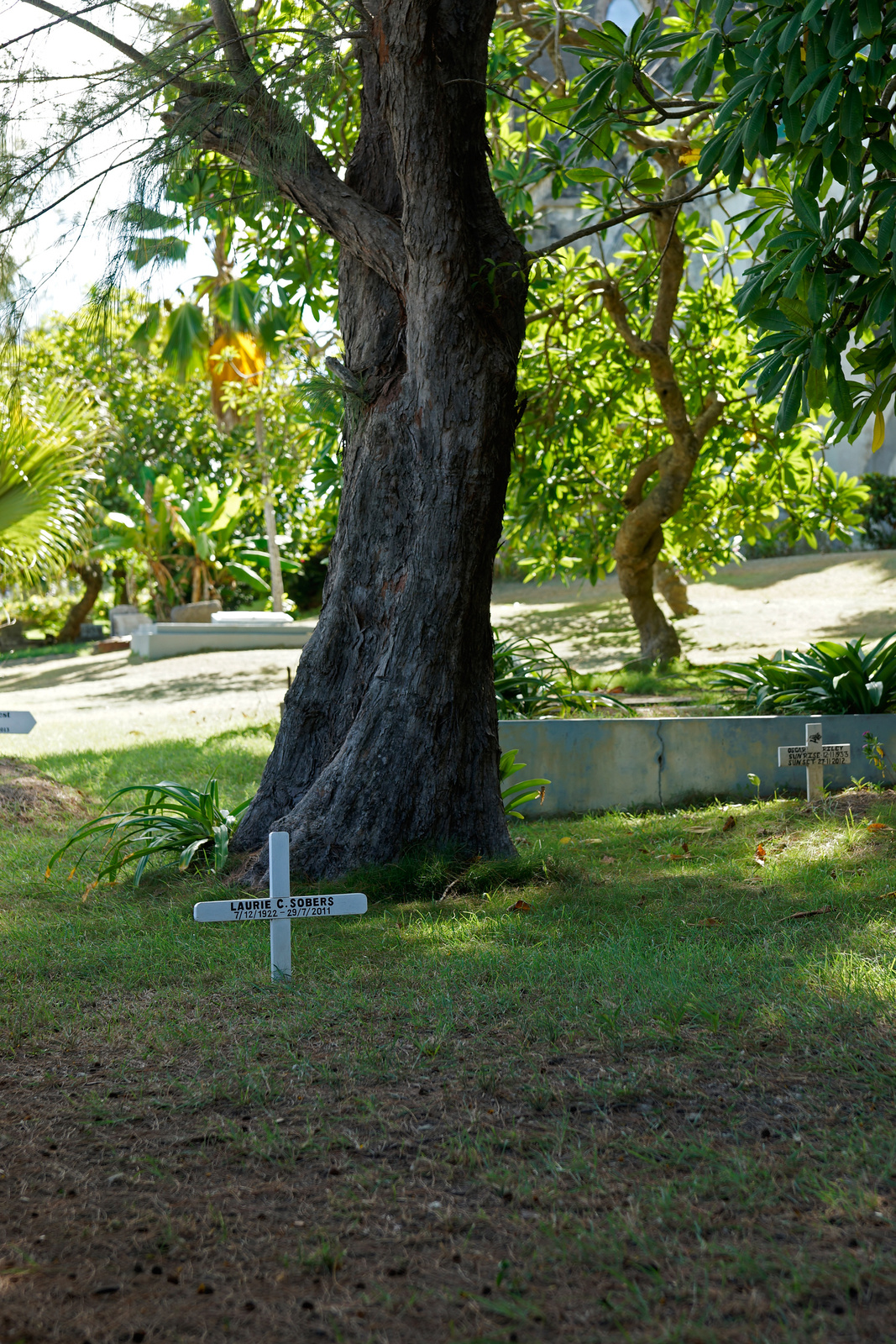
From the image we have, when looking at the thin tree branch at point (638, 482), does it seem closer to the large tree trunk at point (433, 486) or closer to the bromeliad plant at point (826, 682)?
the bromeliad plant at point (826, 682)

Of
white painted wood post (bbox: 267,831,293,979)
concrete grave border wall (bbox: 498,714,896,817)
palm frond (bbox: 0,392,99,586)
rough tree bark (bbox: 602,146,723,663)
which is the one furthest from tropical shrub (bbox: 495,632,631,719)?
white painted wood post (bbox: 267,831,293,979)

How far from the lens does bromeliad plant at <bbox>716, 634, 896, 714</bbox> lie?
23.9ft

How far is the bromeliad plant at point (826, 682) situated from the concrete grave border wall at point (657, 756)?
31 centimetres

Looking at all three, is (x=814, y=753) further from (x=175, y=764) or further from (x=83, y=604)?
(x=83, y=604)

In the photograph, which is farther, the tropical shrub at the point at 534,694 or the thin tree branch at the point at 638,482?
the thin tree branch at the point at 638,482

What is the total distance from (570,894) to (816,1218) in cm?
258

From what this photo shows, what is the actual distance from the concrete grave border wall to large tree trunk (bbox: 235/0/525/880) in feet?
5.46

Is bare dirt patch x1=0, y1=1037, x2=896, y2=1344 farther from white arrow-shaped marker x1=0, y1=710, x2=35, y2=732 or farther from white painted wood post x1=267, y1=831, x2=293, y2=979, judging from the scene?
white arrow-shaped marker x1=0, y1=710, x2=35, y2=732

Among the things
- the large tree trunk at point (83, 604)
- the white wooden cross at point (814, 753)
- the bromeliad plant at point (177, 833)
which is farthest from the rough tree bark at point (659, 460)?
the large tree trunk at point (83, 604)

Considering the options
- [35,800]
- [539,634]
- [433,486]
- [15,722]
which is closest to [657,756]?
[433,486]

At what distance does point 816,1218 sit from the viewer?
234cm

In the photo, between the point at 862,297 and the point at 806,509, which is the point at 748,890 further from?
the point at 806,509

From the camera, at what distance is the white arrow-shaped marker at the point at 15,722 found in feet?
19.5

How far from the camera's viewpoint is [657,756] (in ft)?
23.0
